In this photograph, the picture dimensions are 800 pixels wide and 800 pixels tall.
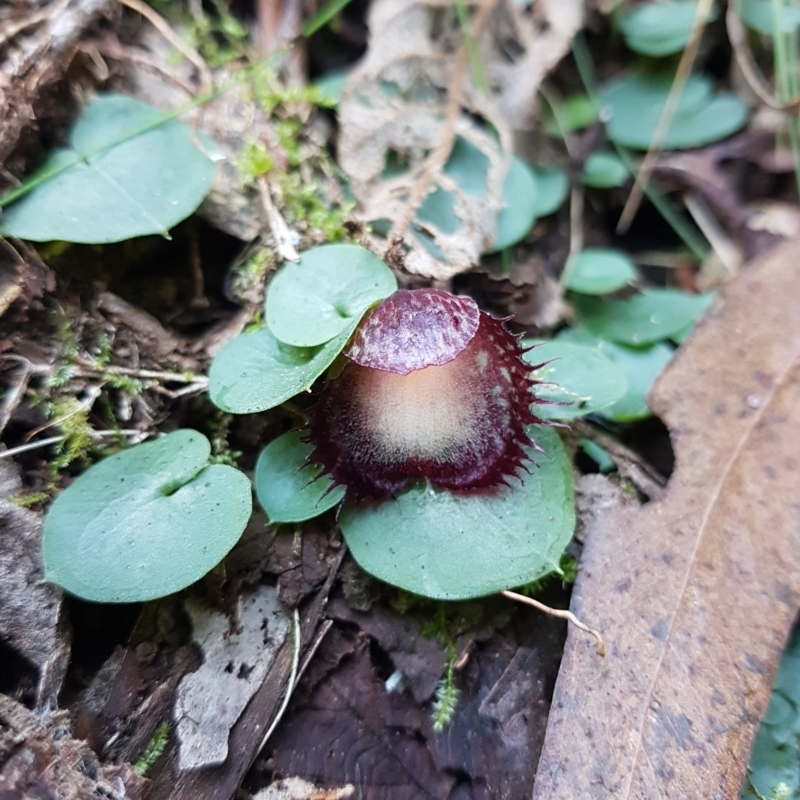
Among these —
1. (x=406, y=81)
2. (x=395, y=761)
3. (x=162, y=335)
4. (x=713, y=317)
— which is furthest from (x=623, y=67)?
(x=395, y=761)

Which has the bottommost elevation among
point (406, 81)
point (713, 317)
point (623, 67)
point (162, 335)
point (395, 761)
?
point (395, 761)

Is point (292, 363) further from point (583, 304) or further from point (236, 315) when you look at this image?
point (583, 304)

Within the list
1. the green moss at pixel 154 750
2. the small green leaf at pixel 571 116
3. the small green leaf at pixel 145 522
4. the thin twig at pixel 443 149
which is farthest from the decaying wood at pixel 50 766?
the small green leaf at pixel 571 116

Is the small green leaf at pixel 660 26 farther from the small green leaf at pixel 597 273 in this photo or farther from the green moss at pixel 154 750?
the green moss at pixel 154 750

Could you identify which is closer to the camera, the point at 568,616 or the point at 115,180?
the point at 568,616

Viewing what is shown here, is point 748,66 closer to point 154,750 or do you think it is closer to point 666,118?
point 666,118

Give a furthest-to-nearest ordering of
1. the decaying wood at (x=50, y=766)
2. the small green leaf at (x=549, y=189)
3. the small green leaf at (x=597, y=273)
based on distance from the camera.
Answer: the small green leaf at (x=549, y=189), the small green leaf at (x=597, y=273), the decaying wood at (x=50, y=766)

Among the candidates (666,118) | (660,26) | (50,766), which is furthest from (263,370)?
(660,26)
